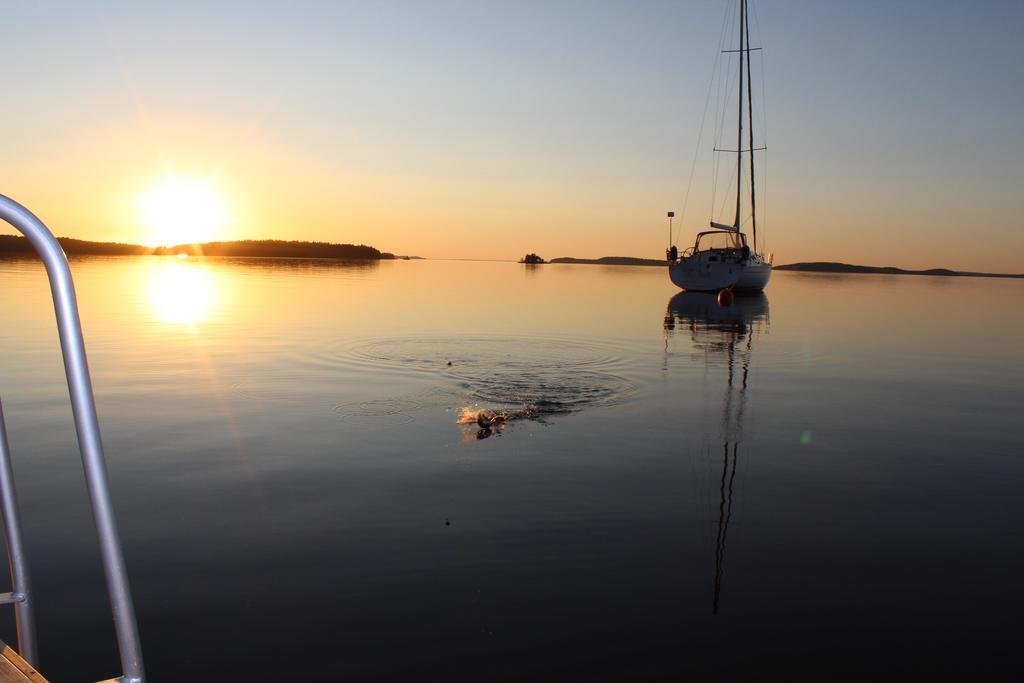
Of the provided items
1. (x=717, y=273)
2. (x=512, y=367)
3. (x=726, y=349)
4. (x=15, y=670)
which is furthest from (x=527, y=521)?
(x=717, y=273)

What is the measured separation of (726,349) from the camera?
974 inches

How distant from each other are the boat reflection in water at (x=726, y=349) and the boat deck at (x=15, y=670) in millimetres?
4834

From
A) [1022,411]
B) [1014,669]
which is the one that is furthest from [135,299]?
[1014,669]

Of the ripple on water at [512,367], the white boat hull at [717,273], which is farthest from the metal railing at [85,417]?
the white boat hull at [717,273]

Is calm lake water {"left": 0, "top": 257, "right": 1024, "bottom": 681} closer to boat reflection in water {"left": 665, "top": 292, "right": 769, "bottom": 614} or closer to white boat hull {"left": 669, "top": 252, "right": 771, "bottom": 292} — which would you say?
boat reflection in water {"left": 665, "top": 292, "right": 769, "bottom": 614}

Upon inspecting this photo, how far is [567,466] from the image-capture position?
34.0 feet

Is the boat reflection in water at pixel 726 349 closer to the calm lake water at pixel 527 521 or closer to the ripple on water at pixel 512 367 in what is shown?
the calm lake water at pixel 527 521

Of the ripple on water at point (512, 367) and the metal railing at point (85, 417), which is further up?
the metal railing at point (85, 417)

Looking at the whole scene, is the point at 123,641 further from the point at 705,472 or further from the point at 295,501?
the point at 705,472

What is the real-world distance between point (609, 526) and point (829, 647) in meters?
2.77

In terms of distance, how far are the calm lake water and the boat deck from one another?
2.24 meters

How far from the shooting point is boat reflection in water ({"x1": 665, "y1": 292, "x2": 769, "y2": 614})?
8.96 metres

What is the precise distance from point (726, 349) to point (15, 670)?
23456 mm

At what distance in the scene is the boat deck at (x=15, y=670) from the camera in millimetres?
3006
